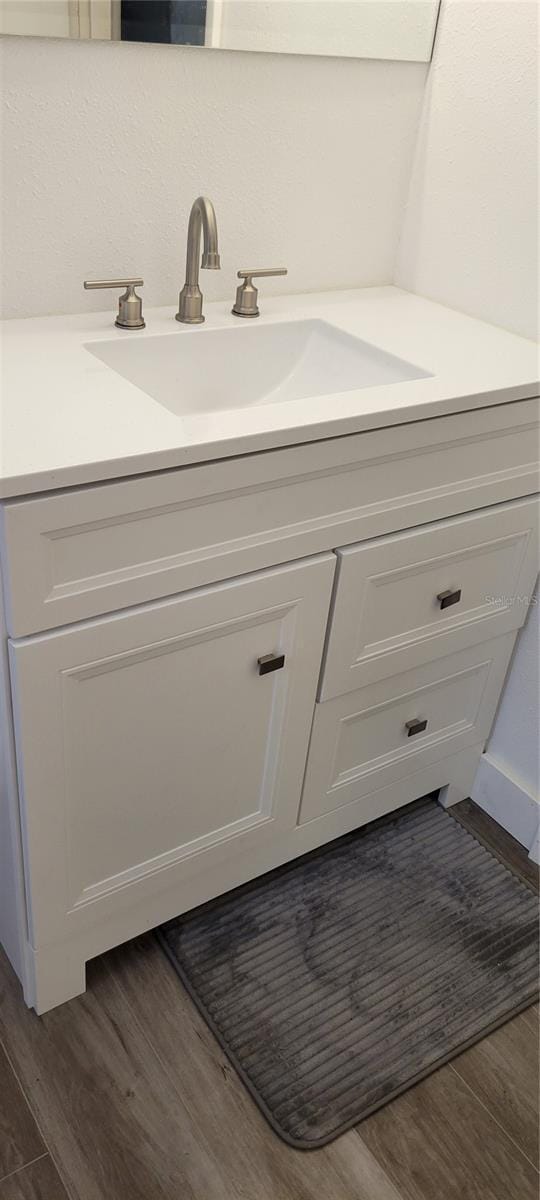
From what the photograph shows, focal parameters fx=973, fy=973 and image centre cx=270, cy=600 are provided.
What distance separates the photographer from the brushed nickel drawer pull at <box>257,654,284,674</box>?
1304 millimetres

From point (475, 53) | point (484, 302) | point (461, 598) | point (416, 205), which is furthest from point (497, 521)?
point (475, 53)

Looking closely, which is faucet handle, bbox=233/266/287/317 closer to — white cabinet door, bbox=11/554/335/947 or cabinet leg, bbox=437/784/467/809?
white cabinet door, bbox=11/554/335/947

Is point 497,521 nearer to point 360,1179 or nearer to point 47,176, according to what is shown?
point 47,176

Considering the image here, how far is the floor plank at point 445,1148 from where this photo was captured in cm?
128

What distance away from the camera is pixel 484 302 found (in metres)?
1.61

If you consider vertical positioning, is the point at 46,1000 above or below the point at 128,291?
below

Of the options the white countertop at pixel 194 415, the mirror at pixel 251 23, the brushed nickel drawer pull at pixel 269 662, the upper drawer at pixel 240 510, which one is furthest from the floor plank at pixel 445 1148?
the mirror at pixel 251 23

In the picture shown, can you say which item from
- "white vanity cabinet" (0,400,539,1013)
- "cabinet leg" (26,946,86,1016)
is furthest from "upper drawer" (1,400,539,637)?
"cabinet leg" (26,946,86,1016)

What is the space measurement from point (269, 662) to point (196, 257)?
57 cm

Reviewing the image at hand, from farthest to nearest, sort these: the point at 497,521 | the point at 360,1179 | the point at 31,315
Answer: the point at 497,521 → the point at 31,315 → the point at 360,1179

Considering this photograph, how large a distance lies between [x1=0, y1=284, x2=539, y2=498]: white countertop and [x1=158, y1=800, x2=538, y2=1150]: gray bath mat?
0.84m

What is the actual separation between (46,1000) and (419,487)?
0.90 meters

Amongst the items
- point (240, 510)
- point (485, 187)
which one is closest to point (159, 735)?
point (240, 510)

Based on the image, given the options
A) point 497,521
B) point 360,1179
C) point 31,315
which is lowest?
point 360,1179
